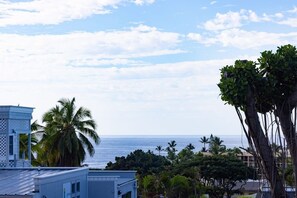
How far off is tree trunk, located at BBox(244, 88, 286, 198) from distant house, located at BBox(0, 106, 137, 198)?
7435mm

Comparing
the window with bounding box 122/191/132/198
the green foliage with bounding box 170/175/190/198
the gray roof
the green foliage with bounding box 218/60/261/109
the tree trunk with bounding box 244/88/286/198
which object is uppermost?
the green foliage with bounding box 218/60/261/109

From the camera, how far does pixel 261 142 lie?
770 centimetres

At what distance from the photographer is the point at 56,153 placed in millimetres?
32344

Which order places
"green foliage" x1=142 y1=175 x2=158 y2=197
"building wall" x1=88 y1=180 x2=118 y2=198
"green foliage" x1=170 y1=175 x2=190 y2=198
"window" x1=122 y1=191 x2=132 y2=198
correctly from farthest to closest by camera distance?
"green foliage" x1=170 y1=175 x2=190 y2=198 < "green foliage" x1=142 y1=175 x2=158 y2=197 < "window" x1=122 y1=191 x2=132 y2=198 < "building wall" x1=88 y1=180 x2=118 y2=198

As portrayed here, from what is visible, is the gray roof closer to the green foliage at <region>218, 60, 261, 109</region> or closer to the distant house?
the distant house

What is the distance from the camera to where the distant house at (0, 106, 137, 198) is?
14625mm

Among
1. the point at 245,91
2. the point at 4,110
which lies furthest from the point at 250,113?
the point at 4,110

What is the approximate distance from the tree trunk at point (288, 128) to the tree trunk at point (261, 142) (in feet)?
0.87

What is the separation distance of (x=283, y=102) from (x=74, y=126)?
2639cm

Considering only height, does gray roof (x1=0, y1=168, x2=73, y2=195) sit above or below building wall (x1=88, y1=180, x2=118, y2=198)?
above

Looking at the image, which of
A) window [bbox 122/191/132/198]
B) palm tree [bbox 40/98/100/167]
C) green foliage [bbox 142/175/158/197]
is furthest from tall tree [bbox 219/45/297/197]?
green foliage [bbox 142/175/158/197]

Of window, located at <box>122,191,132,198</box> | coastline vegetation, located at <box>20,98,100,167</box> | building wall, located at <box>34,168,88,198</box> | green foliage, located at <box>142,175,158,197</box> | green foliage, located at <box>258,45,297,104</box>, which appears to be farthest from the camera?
green foliage, located at <box>142,175,158,197</box>

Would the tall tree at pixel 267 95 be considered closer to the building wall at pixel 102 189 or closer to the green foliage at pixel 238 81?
the green foliage at pixel 238 81

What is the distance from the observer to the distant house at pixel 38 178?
1462 centimetres
